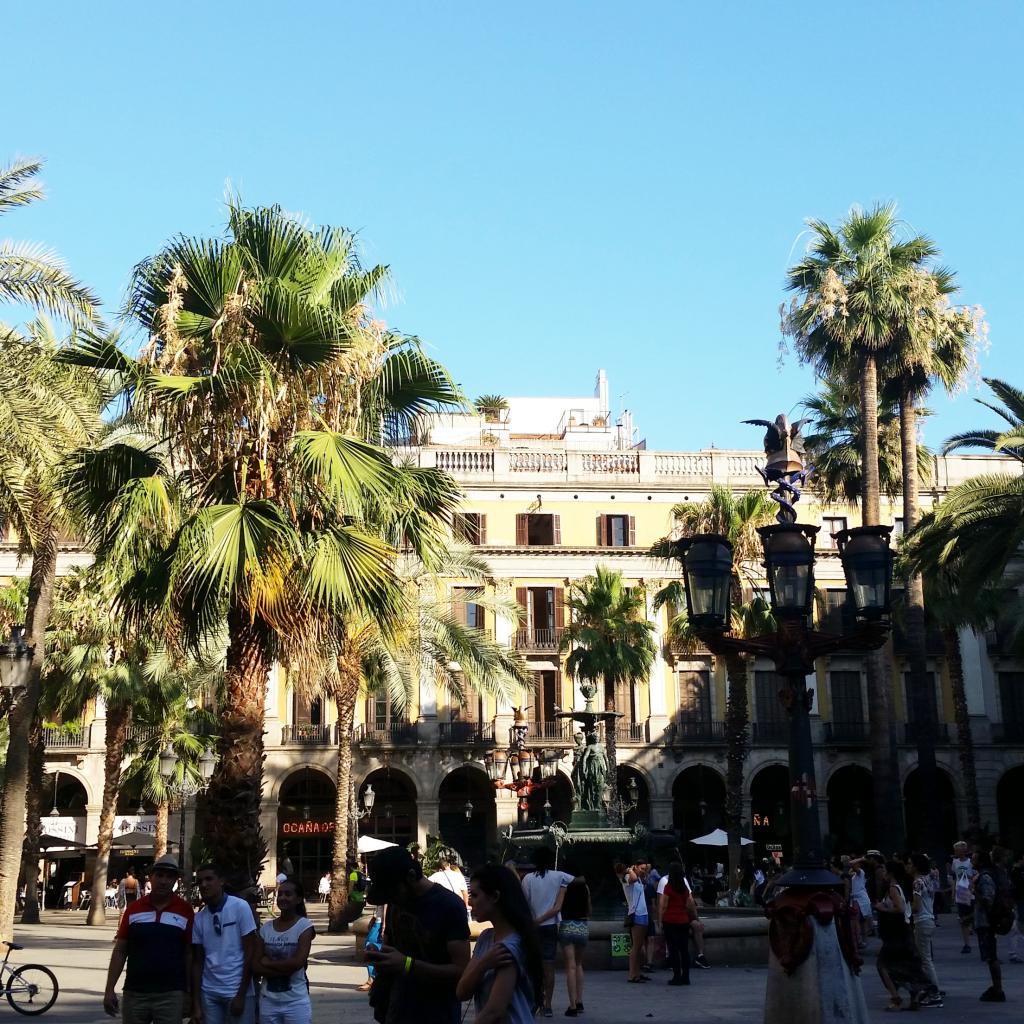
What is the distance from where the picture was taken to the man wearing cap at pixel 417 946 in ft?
17.5

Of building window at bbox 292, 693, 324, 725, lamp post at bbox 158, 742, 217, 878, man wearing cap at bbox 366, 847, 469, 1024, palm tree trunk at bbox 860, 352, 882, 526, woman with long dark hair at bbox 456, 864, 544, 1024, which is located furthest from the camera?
building window at bbox 292, 693, 324, 725

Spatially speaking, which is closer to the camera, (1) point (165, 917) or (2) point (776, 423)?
(1) point (165, 917)

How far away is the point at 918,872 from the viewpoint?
14.0m

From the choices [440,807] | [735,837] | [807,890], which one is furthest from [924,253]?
[807,890]

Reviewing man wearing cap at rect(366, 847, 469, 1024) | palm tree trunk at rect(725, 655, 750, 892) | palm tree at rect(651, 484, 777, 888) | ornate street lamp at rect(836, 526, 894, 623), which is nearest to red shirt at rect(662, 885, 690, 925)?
ornate street lamp at rect(836, 526, 894, 623)

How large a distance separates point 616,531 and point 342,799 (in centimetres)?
2110

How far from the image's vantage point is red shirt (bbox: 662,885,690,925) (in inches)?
572

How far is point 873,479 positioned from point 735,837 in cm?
978

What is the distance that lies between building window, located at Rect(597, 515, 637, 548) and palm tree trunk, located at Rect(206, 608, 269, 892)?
3465cm

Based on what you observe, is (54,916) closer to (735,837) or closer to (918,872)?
(735,837)

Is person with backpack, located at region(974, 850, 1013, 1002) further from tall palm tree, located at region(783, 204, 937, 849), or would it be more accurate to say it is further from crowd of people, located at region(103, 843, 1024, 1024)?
tall palm tree, located at region(783, 204, 937, 849)

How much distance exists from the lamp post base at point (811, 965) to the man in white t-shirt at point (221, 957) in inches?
120

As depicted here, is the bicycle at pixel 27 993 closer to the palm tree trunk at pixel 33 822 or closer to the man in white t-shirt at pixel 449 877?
the man in white t-shirt at pixel 449 877

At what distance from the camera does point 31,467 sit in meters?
17.6
